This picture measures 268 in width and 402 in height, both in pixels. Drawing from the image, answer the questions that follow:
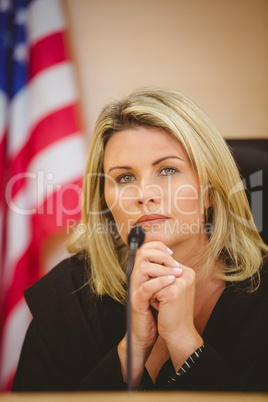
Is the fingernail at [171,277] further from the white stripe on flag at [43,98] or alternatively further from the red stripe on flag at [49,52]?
the red stripe on flag at [49,52]

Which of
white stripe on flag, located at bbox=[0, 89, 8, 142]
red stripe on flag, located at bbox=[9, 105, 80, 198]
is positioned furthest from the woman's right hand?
white stripe on flag, located at bbox=[0, 89, 8, 142]

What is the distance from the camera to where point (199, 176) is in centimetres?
108

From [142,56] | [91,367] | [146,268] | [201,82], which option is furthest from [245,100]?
[91,367]

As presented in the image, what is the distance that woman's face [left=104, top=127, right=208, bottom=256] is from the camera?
1044 millimetres

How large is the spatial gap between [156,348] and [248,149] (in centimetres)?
74

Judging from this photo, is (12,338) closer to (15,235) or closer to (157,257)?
(15,235)

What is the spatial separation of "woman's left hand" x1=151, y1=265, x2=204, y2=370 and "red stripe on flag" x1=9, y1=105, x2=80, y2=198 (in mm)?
1016

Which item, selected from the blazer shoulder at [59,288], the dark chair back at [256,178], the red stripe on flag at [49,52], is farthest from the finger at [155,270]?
the red stripe on flag at [49,52]

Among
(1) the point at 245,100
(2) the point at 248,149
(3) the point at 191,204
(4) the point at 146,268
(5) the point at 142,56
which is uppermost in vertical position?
(5) the point at 142,56

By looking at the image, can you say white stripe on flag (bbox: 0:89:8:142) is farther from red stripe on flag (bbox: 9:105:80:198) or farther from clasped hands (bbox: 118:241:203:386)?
clasped hands (bbox: 118:241:203:386)

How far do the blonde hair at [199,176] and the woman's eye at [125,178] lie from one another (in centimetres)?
15

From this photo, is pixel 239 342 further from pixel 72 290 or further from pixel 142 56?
pixel 142 56

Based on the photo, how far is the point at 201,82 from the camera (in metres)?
1.81

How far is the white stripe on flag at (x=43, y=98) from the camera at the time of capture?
170 centimetres
